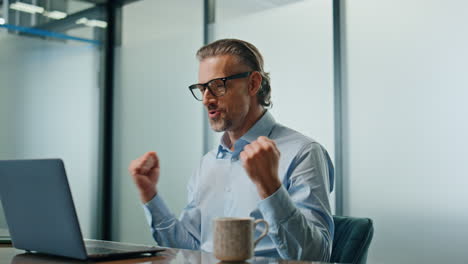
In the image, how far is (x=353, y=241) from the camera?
156 cm

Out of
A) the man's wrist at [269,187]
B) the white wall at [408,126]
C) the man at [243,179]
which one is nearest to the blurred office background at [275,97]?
the white wall at [408,126]

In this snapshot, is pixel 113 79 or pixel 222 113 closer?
pixel 222 113

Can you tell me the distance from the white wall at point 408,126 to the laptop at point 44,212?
1986 mm

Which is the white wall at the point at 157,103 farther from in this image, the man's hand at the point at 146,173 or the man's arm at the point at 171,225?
the man's hand at the point at 146,173

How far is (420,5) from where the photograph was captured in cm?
295

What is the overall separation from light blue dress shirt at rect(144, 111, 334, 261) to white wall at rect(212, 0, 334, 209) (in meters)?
1.43

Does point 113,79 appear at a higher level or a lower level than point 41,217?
higher

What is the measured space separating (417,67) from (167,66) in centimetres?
215

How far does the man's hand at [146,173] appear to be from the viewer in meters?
1.60

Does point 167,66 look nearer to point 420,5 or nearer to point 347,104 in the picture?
point 347,104

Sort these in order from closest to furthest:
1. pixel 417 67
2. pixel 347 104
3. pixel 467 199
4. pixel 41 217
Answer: pixel 41 217 → pixel 467 199 → pixel 417 67 → pixel 347 104

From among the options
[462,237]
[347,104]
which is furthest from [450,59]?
[462,237]

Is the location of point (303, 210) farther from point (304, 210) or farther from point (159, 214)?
point (159, 214)

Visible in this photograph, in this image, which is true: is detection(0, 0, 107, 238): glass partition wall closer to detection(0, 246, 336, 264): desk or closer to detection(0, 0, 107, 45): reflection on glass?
detection(0, 0, 107, 45): reflection on glass
